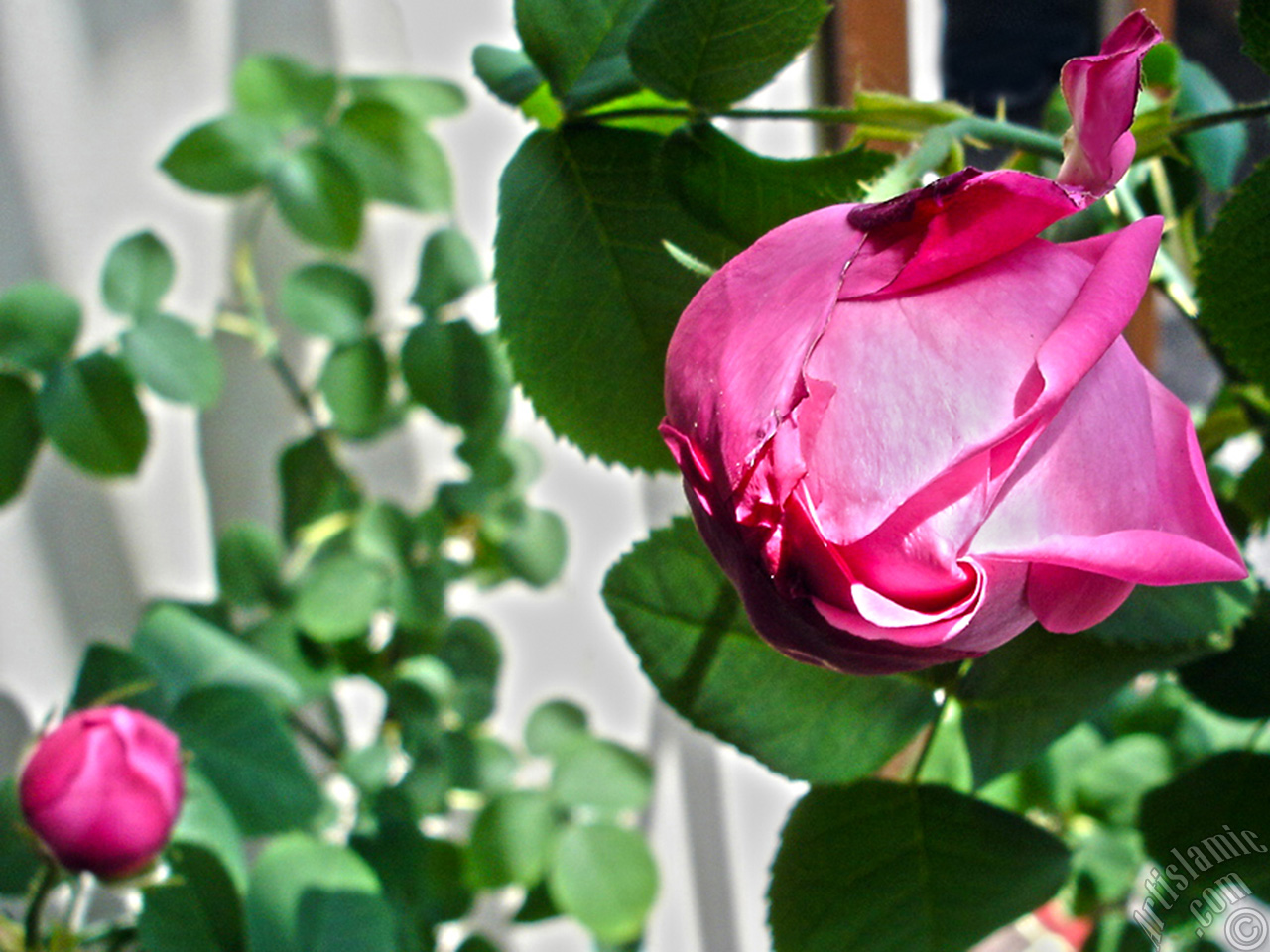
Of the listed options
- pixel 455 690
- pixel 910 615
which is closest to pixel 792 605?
pixel 910 615

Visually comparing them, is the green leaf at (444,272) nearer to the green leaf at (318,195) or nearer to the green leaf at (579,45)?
the green leaf at (318,195)

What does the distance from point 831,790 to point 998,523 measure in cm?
13

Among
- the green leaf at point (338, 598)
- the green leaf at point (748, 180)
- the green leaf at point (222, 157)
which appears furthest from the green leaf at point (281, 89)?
the green leaf at point (748, 180)

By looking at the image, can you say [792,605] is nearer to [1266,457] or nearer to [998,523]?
[998,523]

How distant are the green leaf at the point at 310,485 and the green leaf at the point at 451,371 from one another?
0.23 feet

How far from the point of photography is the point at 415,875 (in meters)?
0.47

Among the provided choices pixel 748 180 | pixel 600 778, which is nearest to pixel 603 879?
pixel 600 778

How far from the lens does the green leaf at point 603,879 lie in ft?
1.69

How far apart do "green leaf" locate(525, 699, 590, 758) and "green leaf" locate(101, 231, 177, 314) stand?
0.98 ft

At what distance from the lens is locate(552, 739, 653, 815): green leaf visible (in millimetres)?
533

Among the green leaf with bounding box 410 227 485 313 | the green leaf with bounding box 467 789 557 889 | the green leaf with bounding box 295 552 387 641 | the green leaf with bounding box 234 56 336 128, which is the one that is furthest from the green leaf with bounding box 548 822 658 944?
the green leaf with bounding box 234 56 336 128

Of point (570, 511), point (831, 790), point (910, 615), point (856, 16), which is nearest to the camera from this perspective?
point (910, 615)

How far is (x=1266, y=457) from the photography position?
1.06 feet

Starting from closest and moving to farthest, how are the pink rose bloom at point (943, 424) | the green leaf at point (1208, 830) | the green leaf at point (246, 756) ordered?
the pink rose bloom at point (943, 424) < the green leaf at point (1208, 830) < the green leaf at point (246, 756)
